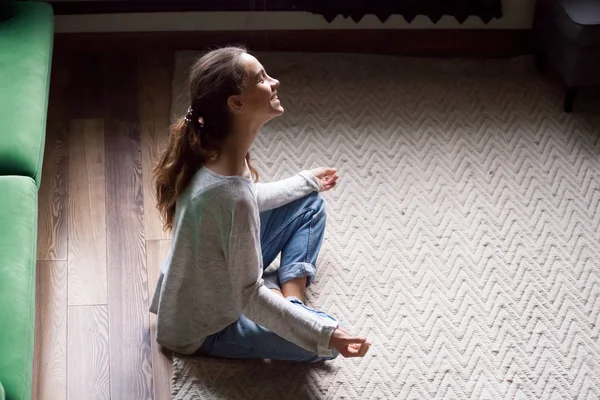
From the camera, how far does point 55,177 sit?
2.44 meters

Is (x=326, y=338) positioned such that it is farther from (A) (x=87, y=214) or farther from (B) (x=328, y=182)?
(A) (x=87, y=214)

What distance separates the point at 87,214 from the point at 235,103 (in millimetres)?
749

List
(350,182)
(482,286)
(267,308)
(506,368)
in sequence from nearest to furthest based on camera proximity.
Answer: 1. (267,308)
2. (506,368)
3. (482,286)
4. (350,182)

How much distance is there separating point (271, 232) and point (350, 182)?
0.42 metres

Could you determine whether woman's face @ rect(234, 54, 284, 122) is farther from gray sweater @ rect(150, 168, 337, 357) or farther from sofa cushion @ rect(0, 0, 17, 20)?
sofa cushion @ rect(0, 0, 17, 20)

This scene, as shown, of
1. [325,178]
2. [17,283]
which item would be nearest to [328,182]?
[325,178]

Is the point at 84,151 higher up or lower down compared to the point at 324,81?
lower down

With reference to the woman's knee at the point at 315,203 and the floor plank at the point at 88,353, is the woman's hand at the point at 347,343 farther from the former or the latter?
the floor plank at the point at 88,353

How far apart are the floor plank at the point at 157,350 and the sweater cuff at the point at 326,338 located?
Result: 0.35 metres

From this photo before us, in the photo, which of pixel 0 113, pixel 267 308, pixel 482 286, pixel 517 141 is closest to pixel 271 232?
pixel 267 308

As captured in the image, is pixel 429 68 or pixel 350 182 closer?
pixel 350 182

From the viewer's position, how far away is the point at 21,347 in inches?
64.1

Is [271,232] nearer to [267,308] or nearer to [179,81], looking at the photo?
[267,308]

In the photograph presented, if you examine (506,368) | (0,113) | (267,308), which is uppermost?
(0,113)
